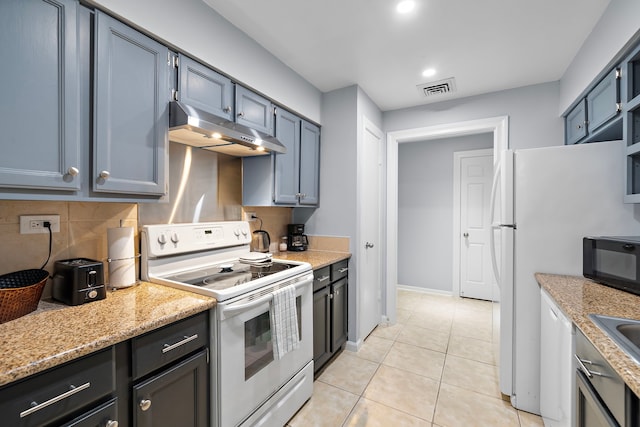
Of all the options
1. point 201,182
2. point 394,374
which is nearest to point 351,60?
point 201,182

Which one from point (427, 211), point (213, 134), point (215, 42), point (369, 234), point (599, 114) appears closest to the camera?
point (213, 134)

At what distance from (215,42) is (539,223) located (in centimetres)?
229

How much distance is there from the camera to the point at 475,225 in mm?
4133

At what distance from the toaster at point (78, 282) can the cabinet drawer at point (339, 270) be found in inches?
61.4

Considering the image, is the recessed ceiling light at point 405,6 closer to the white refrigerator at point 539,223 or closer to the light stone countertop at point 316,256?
the white refrigerator at point 539,223

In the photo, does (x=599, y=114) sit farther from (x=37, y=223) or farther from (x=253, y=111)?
(x=37, y=223)

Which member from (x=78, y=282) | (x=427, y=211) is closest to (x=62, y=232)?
(x=78, y=282)

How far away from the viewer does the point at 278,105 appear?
2301mm

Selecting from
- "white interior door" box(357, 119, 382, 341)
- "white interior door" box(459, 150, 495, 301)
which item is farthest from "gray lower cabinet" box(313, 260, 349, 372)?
"white interior door" box(459, 150, 495, 301)

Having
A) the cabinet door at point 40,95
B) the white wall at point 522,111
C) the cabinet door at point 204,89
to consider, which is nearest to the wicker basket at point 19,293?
the cabinet door at point 40,95

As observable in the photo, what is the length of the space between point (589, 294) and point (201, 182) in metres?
2.36

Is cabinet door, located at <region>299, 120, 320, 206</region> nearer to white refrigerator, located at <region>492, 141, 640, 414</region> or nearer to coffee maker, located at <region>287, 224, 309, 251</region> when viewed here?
coffee maker, located at <region>287, 224, 309, 251</region>

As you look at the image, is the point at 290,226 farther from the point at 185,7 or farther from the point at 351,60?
the point at 185,7

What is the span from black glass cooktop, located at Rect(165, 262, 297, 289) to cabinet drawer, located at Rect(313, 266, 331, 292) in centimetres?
28
